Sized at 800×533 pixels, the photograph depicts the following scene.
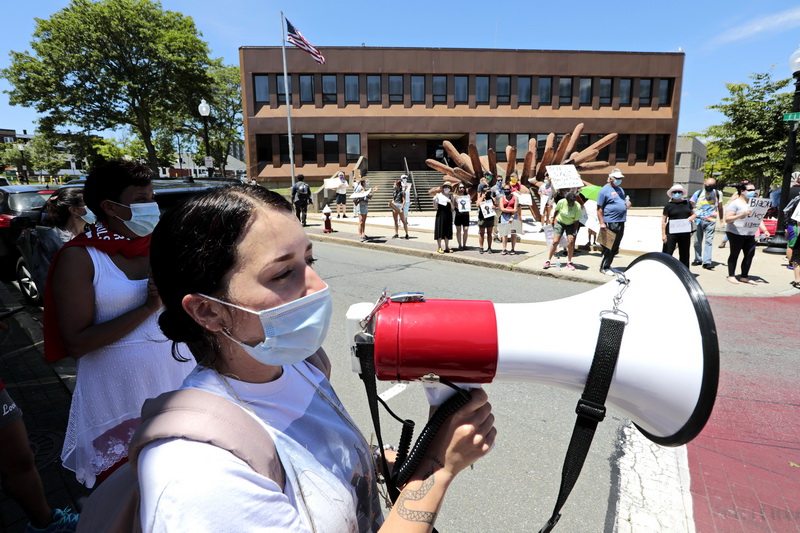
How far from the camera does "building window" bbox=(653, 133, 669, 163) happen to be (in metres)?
31.6

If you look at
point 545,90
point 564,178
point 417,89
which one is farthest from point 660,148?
point 564,178

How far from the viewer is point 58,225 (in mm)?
4465

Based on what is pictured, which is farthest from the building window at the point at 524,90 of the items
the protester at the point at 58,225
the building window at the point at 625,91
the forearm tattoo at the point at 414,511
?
the forearm tattoo at the point at 414,511

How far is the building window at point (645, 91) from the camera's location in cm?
3158

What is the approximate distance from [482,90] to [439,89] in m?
3.03

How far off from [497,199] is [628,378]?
32.5ft

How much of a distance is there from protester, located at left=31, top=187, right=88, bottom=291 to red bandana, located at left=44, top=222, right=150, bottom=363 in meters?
0.98

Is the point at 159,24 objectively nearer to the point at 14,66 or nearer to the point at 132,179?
the point at 14,66

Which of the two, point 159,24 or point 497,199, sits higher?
point 159,24

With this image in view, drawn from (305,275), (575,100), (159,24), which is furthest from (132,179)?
(575,100)

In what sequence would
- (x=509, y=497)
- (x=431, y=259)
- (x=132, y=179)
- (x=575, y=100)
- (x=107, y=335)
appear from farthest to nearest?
1. (x=575, y=100)
2. (x=431, y=259)
3. (x=509, y=497)
4. (x=132, y=179)
5. (x=107, y=335)

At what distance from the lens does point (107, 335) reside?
70.9 inches

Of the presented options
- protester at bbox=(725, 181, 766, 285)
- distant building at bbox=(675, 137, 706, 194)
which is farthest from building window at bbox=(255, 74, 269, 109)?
distant building at bbox=(675, 137, 706, 194)

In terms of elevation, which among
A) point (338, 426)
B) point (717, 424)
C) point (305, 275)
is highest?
point (305, 275)
